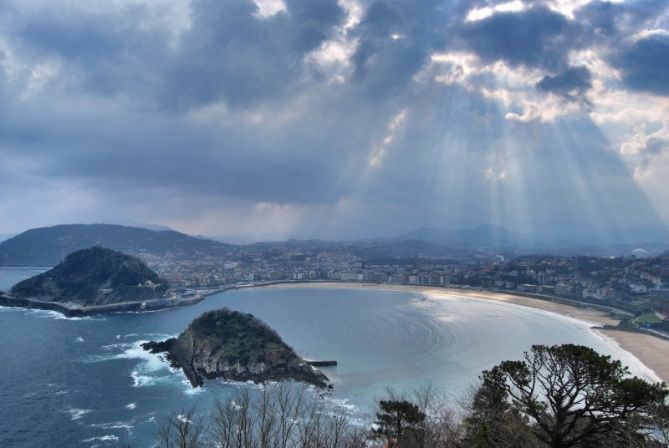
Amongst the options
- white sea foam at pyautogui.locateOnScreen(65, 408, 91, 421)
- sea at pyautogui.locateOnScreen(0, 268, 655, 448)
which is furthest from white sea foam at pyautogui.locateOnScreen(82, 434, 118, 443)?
white sea foam at pyautogui.locateOnScreen(65, 408, 91, 421)

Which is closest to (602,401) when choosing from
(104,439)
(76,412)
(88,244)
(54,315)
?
(104,439)

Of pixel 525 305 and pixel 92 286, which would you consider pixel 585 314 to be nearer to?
pixel 525 305

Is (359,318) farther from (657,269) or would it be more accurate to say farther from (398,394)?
(657,269)

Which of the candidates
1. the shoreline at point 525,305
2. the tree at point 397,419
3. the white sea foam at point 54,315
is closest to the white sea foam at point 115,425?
the tree at point 397,419

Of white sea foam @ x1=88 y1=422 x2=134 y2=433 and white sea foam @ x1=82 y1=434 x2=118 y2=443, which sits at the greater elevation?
white sea foam @ x1=82 y1=434 x2=118 y2=443

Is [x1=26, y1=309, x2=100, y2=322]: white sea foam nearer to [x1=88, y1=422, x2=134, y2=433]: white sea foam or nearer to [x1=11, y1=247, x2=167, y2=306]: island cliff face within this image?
[x1=11, y1=247, x2=167, y2=306]: island cliff face

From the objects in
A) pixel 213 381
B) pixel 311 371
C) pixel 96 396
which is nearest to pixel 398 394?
pixel 311 371

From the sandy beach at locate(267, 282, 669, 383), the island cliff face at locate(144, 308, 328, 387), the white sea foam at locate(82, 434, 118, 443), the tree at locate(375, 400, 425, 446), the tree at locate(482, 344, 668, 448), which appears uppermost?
the tree at locate(482, 344, 668, 448)
